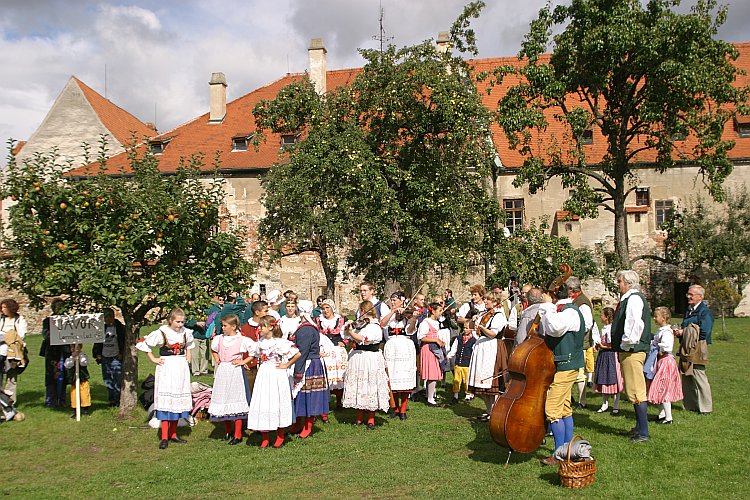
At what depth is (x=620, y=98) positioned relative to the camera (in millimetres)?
23094

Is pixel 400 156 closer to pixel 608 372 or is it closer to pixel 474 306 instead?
pixel 474 306

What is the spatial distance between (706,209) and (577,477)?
2773 cm

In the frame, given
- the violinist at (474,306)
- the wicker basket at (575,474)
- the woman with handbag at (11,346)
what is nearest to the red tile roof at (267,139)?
the violinist at (474,306)

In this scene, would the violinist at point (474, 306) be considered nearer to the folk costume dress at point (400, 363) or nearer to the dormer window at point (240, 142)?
the folk costume dress at point (400, 363)

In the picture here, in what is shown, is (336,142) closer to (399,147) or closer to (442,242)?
(399,147)

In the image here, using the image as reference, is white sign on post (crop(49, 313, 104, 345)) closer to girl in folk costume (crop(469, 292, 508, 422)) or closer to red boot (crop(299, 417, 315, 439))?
red boot (crop(299, 417, 315, 439))

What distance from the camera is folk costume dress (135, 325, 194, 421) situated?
A: 902cm

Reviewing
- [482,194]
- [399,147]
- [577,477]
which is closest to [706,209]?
[482,194]

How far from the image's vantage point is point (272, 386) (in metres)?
8.73

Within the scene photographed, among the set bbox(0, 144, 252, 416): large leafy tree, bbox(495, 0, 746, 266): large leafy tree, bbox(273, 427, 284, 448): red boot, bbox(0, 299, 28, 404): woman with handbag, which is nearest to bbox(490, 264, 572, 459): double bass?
bbox(273, 427, 284, 448): red boot

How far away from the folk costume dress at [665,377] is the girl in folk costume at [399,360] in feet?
10.6

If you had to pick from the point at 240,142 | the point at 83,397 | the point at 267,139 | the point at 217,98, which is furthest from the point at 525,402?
the point at 217,98

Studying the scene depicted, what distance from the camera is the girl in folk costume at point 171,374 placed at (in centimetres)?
903

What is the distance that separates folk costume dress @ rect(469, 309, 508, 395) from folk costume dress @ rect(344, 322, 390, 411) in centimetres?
122
